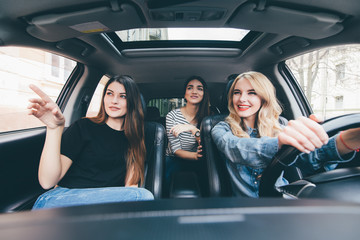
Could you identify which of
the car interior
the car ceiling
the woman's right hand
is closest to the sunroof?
the car interior

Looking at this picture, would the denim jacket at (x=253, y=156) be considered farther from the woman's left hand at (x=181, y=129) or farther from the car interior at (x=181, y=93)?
the woman's left hand at (x=181, y=129)

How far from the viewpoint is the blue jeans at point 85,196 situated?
3.59 feet

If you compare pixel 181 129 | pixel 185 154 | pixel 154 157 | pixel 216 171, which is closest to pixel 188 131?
pixel 181 129

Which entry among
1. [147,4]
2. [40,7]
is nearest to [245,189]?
[147,4]

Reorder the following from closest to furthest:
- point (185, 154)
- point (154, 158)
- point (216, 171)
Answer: point (216, 171) → point (154, 158) → point (185, 154)

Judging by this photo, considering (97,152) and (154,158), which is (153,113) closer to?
(154,158)

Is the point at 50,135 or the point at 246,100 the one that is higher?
the point at 246,100

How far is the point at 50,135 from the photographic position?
113 cm

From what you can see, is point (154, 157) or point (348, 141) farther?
point (154, 157)

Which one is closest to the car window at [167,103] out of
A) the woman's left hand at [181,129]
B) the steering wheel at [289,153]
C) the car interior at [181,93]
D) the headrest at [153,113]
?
the car interior at [181,93]

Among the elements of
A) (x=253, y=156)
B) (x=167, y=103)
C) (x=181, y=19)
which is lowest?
(x=253, y=156)

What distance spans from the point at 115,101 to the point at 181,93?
197 centimetres

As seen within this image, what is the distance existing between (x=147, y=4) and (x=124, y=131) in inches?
35.2

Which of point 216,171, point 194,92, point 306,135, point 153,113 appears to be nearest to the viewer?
point 306,135
